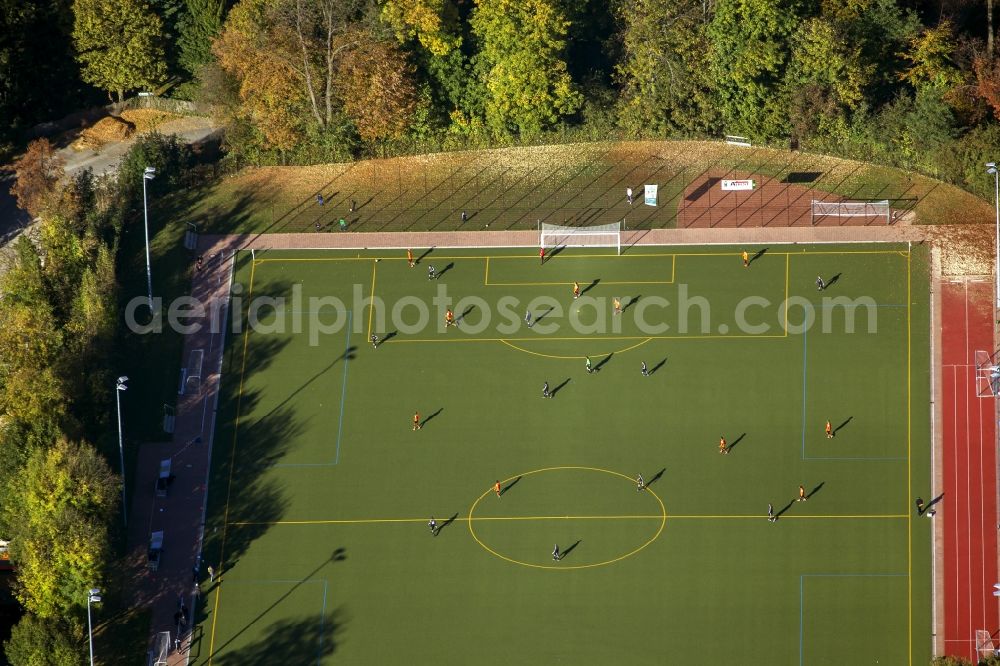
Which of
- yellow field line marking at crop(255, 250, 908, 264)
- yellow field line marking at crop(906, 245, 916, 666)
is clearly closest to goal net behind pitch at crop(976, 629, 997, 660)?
yellow field line marking at crop(906, 245, 916, 666)

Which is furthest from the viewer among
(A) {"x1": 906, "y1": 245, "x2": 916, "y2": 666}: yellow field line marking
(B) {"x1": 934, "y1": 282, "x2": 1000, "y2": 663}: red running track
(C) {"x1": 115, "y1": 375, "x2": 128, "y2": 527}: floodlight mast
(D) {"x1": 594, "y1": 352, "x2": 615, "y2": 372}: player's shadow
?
(D) {"x1": 594, "y1": 352, "x2": 615, "y2": 372}: player's shadow

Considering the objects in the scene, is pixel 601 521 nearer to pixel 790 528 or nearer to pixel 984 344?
pixel 790 528

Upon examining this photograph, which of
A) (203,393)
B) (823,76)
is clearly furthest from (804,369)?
(203,393)

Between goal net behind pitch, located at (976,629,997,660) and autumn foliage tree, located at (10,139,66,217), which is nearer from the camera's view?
goal net behind pitch, located at (976,629,997,660)

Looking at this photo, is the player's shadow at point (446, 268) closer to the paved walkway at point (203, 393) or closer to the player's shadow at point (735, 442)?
the paved walkway at point (203, 393)

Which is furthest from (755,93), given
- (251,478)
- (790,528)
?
(251,478)

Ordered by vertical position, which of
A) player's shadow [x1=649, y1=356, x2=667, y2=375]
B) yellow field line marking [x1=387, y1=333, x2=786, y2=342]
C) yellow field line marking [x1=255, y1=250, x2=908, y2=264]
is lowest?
player's shadow [x1=649, y1=356, x2=667, y2=375]

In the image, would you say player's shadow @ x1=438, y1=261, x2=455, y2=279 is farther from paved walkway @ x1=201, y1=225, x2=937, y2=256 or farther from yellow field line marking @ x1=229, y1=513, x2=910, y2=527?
yellow field line marking @ x1=229, y1=513, x2=910, y2=527
